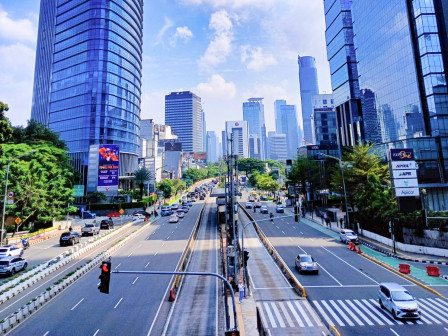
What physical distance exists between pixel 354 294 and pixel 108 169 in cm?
4680

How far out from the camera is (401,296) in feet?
58.3

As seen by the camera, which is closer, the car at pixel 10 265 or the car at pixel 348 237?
the car at pixel 10 265

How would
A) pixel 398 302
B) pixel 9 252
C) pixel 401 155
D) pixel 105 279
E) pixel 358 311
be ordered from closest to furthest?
pixel 105 279 → pixel 398 302 → pixel 358 311 → pixel 9 252 → pixel 401 155

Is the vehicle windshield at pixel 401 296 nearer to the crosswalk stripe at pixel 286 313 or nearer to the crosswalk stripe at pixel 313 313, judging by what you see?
the crosswalk stripe at pixel 313 313

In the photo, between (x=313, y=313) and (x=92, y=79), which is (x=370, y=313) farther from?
(x=92, y=79)

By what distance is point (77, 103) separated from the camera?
106 meters

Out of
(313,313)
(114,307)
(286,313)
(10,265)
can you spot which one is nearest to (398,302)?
(313,313)

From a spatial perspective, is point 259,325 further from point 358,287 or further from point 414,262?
point 414,262

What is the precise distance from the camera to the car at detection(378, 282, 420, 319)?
55.4ft

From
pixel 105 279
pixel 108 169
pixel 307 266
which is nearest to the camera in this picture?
pixel 105 279

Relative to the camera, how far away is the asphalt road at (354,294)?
1634 centimetres

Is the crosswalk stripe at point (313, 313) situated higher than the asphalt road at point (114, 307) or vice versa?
the asphalt road at point (114, 307)

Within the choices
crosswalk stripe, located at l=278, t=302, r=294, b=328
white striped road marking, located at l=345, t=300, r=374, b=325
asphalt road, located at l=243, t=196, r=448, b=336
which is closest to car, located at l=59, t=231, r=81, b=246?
asphalt road, located at l=243, t=196, r=448, b=336

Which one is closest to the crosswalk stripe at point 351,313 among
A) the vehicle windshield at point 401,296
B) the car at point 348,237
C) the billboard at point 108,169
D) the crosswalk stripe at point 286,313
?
the vehicle windshield at point 401,296
